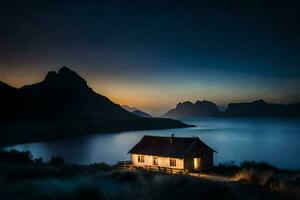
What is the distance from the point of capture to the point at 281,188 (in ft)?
32.4

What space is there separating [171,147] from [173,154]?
1.31 meters

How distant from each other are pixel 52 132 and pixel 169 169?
13462 cm

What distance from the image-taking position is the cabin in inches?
1481

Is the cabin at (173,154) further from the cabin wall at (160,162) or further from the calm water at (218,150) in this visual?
the calm water at (218,150)

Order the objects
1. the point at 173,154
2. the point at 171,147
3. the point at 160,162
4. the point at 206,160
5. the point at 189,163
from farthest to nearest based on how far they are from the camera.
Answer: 1. the point at 206,160
2. the point at 171,147
3. the point at 160,162
4. the point at 173,154
5. the point at 189,163

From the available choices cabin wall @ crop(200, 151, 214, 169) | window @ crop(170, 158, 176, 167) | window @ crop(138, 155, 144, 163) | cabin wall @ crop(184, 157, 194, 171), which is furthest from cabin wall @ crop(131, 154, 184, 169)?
cabin wall @ crop(200, 151, 214, 169)

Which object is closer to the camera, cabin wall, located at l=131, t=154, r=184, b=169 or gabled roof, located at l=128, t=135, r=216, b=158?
cabin wall, located at l=131, t=154, r=184, b=169

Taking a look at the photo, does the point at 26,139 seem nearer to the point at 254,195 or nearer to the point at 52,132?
the point at 52,132

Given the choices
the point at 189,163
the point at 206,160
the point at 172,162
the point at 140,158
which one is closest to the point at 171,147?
the point at 172,162

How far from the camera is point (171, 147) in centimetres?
3912

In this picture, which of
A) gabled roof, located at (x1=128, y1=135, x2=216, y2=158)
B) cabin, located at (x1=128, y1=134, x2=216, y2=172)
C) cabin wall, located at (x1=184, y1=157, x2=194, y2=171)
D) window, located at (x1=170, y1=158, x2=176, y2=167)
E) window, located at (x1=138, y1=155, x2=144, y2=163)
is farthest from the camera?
window, located at (x1=138, y1=155, x2=144, y2=163)

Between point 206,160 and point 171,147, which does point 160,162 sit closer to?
point 171,147

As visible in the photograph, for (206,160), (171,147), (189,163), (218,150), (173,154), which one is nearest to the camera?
(189,163)

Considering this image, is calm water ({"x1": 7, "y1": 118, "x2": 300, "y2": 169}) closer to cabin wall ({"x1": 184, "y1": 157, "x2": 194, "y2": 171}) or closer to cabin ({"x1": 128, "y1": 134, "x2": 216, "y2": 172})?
cabin ({"x1": 128, "y1": 134, "x2": 216, "y2": 172})
